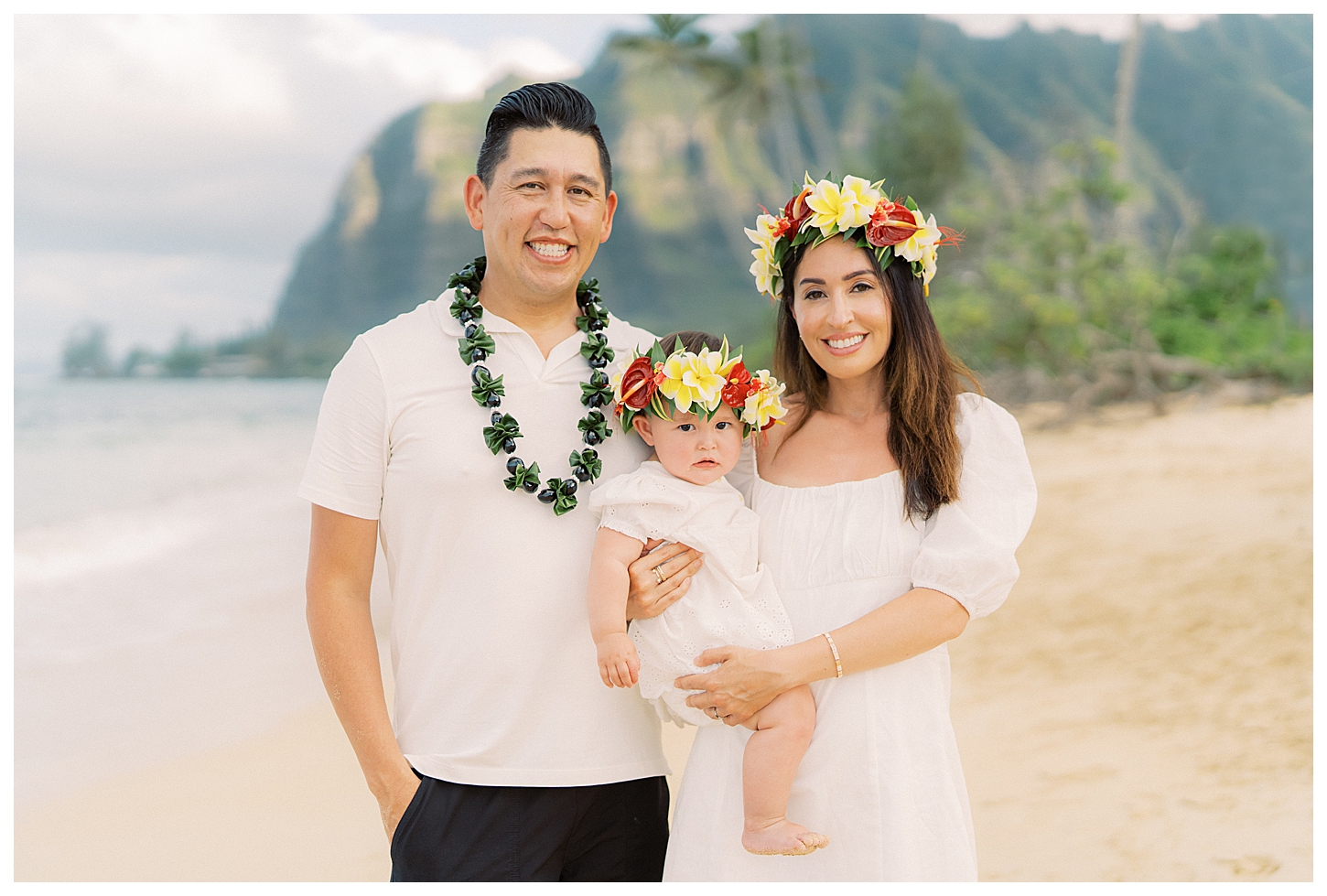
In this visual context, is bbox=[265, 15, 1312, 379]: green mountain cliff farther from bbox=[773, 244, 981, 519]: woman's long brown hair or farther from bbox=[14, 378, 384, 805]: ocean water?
bbox=[773, 244, 981, 519]: woman's long brown hair

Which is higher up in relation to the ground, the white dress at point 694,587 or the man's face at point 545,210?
the man's face at point 545,210

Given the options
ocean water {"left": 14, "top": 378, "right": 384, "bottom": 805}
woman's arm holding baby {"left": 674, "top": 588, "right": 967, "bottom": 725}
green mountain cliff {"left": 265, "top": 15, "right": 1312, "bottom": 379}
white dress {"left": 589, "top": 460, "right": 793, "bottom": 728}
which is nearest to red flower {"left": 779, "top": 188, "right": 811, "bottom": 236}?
white dress {"left": 589, "top": 460, "right": 793, "bottom": 728}

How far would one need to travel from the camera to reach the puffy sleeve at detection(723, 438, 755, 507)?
272 cm

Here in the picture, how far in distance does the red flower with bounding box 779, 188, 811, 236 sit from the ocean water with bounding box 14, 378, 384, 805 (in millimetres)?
6667

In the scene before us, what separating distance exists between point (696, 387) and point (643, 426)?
0.23 m

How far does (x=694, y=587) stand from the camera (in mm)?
2531

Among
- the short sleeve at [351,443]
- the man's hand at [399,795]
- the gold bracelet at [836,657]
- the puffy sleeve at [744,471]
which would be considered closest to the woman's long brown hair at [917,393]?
the puffy sleeve at [744,471]

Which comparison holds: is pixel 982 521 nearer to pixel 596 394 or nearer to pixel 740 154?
pixel 596 394

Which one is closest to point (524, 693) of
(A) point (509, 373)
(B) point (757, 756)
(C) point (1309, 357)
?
(B) point (757, 756)

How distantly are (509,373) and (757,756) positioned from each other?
110cm

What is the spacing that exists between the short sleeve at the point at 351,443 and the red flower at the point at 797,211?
1094mm

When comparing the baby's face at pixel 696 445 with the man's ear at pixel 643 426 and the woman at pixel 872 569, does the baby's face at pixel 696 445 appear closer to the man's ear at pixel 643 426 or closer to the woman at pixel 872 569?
the man's ear at pixel 643 426

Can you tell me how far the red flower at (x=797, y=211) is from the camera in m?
2.62

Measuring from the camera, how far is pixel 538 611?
2494 millimetres
